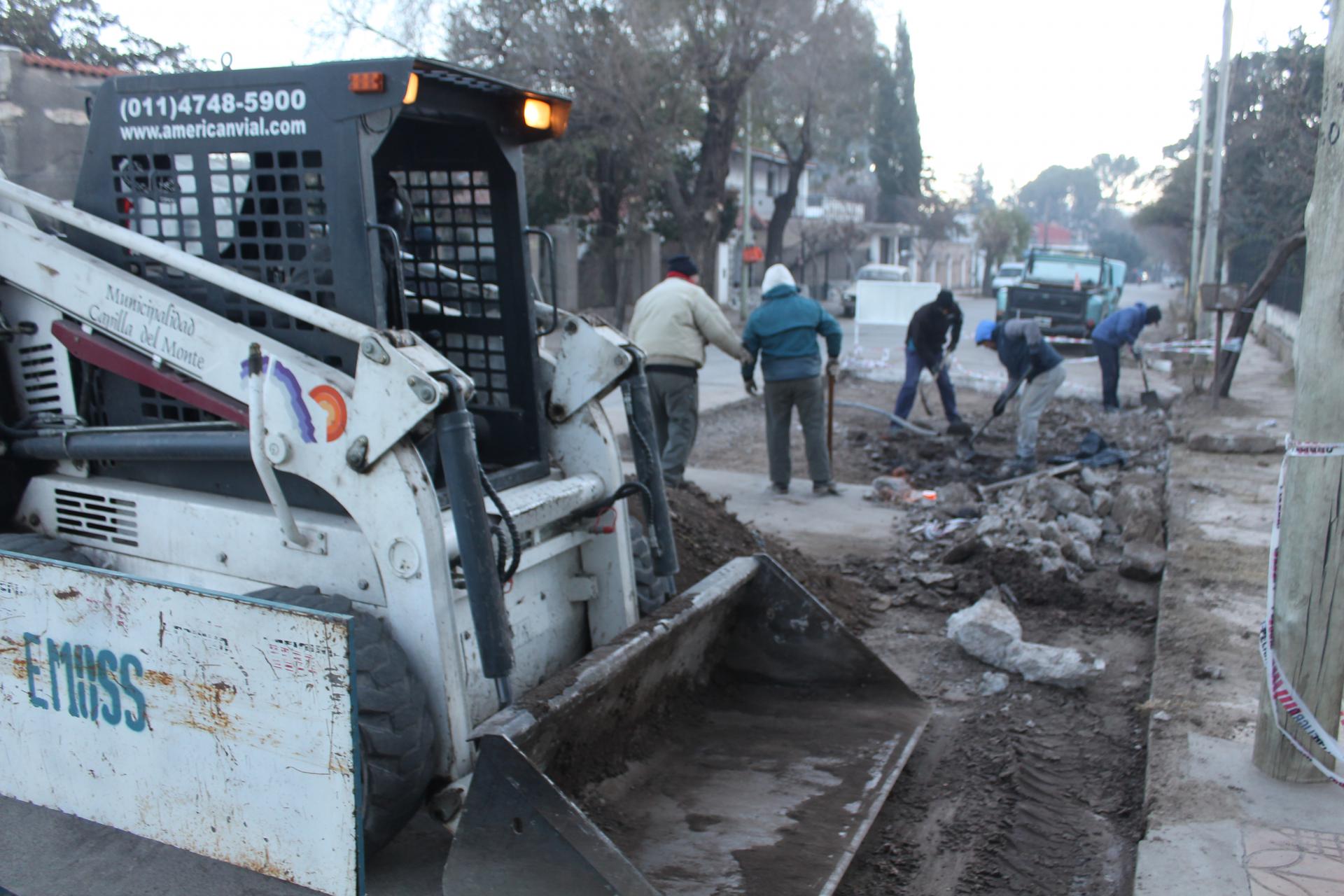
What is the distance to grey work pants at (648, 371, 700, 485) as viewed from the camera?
25.2 feet

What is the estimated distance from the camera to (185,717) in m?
2.68

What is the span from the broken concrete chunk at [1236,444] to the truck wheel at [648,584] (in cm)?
758

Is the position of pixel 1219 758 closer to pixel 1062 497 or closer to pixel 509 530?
pixel 509 530

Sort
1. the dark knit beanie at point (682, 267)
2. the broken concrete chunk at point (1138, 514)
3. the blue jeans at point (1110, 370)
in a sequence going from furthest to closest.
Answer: the blue jeans at point (1110, 370) → the dark knit beanie at point (682, 267) → the broken concrete chunk at point (1138, 514)

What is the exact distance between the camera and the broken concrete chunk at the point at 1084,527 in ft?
23.5

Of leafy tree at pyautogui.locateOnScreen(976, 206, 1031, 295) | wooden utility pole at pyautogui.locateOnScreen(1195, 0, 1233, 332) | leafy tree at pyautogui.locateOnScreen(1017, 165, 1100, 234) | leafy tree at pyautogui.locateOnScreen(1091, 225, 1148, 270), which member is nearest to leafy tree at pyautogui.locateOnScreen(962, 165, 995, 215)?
leafy tree at pyautogui.locateOnScreen(1091, 225, 1148, 270)

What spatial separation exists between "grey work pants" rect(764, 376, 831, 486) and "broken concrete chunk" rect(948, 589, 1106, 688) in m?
3.17

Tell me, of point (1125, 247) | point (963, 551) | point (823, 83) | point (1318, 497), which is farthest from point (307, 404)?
point (1125, 247)

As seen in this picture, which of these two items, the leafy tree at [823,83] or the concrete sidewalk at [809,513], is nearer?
the concrete sidewalk at [809,513]

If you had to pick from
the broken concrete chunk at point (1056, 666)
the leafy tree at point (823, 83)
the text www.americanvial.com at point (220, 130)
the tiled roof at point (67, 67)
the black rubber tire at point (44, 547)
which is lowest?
the broken concrete chunk at point (1056, 666)

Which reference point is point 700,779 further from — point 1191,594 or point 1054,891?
point 1191,594

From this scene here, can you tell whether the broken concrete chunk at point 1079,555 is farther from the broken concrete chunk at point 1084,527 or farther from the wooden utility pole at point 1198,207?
the wooden utility pole at point 1198,207

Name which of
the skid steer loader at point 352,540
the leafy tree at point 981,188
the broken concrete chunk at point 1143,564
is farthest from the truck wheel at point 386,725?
the leafy tree at point 981,188

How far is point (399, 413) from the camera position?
9.20ft
